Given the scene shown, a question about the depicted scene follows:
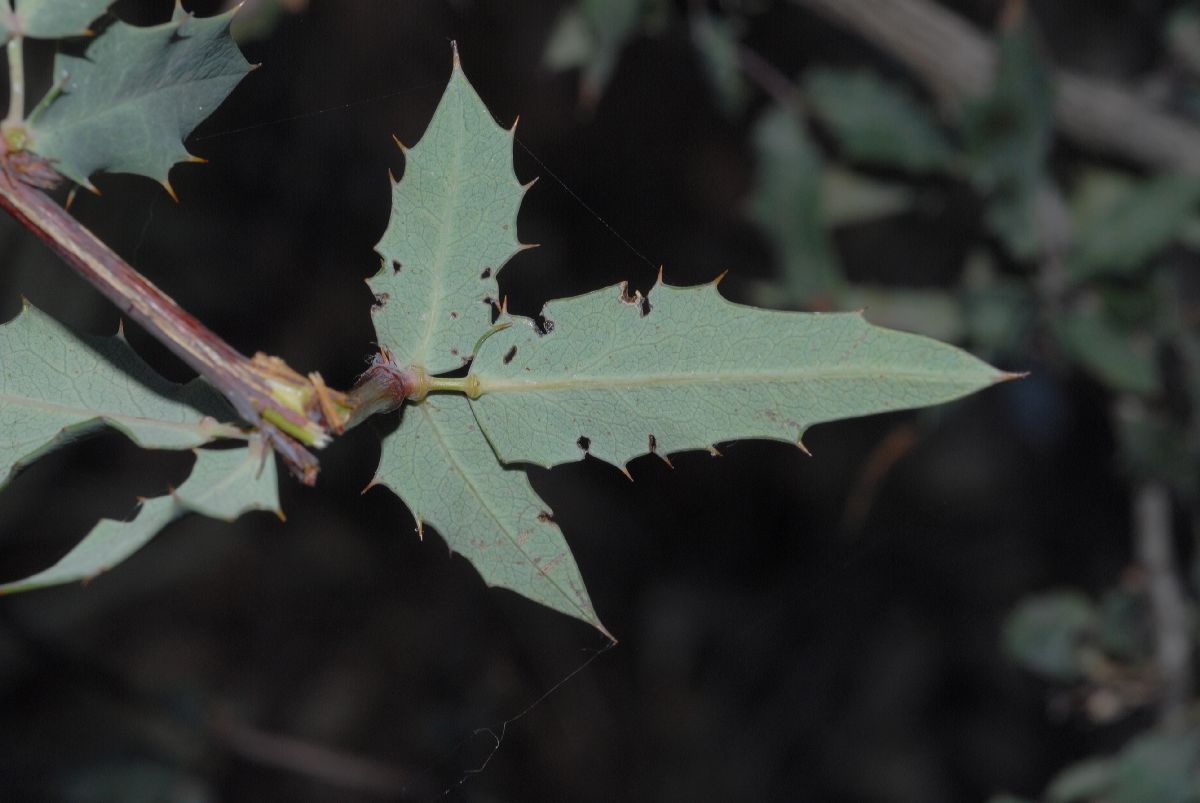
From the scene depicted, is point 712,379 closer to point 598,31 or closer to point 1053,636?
point 598,31

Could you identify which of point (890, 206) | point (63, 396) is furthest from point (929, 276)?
point (63, 396)

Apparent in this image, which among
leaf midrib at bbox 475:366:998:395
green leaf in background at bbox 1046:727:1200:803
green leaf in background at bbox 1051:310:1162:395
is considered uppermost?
leaf midrib at bbox 475:366:998:395

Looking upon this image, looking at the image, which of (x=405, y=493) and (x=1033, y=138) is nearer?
(x=405, y=493)

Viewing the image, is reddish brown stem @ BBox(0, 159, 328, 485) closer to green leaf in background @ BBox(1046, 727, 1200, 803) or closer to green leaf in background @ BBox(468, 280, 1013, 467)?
green leaf in background @ BBox(468, 280, 1013, 467)

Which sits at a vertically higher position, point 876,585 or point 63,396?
point 63,396

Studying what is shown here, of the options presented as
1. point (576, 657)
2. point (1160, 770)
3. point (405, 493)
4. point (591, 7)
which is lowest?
point (576, 657)

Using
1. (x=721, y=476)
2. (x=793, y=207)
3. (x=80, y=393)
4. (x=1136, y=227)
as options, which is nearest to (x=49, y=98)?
(x=80, y=393)

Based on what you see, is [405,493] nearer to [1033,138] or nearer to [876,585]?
[1033,138]

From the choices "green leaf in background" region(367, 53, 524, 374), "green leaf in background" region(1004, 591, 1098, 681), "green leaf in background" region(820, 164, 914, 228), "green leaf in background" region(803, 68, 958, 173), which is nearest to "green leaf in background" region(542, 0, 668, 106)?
"green leaf in background" region(803, 68, 958, 173)
